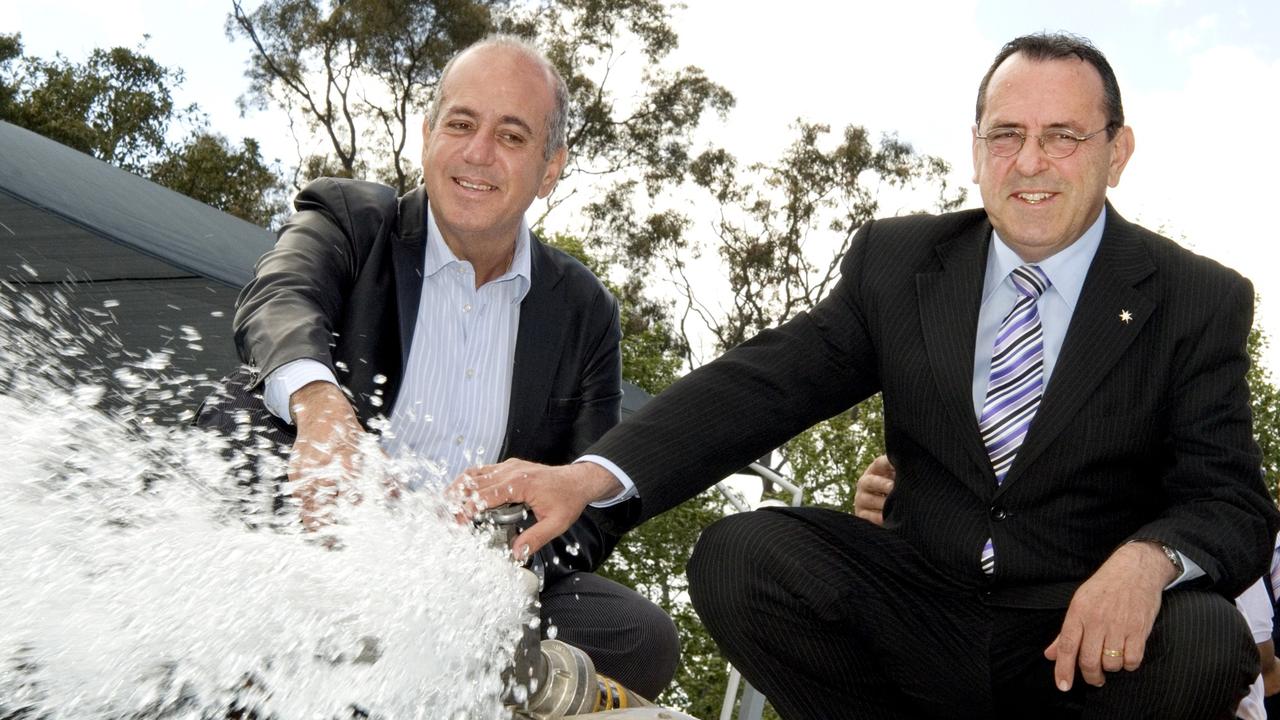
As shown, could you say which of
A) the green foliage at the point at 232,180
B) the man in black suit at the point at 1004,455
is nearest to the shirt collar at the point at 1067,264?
the man in black suit at the point at 1004,455

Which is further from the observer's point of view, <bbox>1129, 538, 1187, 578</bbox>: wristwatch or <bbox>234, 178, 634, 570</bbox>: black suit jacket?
<bbox>234, 178, 634, 570</bbox>: black suit jacket

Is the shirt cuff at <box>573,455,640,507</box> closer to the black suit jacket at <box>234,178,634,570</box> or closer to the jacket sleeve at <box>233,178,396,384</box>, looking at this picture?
the black suit jacket at <box>234,178,634,570</box>

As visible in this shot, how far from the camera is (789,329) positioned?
313 cm

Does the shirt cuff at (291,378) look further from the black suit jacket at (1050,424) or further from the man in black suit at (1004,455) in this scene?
the black suit jacket at (1050,424)

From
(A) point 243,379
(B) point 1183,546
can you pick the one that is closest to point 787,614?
(B) point 1183,546

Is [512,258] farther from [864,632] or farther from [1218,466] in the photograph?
[1218,466]

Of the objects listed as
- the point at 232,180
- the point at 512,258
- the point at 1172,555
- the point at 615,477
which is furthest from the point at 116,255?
the point at 232,180

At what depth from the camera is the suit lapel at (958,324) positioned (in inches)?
113

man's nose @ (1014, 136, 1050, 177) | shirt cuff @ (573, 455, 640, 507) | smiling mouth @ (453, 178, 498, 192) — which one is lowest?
shirt cuff @ (573, 455, 640, 507)

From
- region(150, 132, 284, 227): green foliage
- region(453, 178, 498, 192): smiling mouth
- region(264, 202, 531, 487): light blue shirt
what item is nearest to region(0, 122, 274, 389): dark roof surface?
region(264, 202, 531, 487): light blue shirt

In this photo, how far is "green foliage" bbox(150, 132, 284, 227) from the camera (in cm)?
2297

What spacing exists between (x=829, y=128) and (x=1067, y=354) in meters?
21.6

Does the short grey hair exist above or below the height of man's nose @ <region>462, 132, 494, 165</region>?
above

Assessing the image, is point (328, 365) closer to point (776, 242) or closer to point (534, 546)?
point (534, 546)
